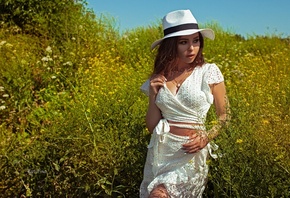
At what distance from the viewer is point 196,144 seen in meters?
3.73

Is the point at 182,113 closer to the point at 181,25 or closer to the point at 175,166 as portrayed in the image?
the point at 175,166

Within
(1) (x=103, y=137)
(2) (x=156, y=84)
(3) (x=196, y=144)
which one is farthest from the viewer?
(1) (x=103, y=137)

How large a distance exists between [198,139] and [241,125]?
1.06 ft

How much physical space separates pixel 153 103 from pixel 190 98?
0.70 feet

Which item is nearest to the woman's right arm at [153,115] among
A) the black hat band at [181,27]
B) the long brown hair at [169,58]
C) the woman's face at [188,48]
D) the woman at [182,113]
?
the woman at [182,113]

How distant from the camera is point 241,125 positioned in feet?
12.8

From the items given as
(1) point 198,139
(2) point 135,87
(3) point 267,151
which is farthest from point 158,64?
(2) point 135,87

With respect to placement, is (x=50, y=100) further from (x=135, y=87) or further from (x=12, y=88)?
(x=135, y=87)

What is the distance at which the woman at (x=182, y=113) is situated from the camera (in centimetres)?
378

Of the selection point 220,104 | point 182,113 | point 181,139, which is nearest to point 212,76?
point 220,104

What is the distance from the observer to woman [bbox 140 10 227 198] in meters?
3.78

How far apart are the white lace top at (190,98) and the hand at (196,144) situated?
0.37ft

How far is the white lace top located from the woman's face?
0.31 ft

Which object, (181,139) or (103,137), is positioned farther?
(103,137)
